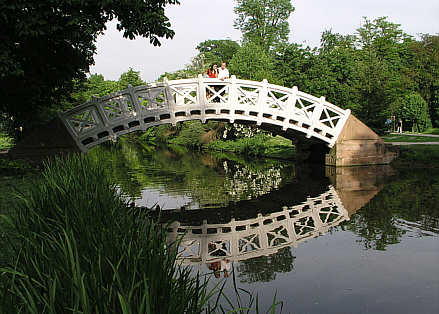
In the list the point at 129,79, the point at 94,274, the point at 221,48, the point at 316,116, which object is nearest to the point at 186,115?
the point at 316,116

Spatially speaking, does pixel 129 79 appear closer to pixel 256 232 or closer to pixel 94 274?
pixel 256 232

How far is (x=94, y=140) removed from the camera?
16.1 metres

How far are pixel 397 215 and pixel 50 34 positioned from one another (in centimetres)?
986

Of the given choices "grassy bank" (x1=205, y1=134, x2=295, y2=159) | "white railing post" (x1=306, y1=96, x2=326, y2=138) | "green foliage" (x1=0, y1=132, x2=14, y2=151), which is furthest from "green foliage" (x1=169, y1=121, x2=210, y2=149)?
"white railing post" (x1=306, y1=96, x2=326, y2=138)

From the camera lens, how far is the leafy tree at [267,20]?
48.6m

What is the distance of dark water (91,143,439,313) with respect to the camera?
4.78m

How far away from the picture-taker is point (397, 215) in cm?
842

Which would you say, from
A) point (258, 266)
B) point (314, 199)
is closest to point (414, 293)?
point (258, 266)

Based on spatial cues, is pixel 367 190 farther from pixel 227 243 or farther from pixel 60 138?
pixel 60 138

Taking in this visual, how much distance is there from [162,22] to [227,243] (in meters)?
7.60

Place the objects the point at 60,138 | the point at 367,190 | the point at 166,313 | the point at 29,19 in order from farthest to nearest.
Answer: the point at 60,138, the point at 367,190, the point at 29,19, the point at 166,313

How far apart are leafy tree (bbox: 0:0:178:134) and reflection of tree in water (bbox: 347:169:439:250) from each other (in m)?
7.53

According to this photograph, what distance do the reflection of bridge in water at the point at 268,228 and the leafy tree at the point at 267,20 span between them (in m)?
39.7

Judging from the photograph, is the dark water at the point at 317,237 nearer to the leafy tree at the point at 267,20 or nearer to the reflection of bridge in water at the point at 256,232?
the reflection of bridge in water at the point at 256,232
